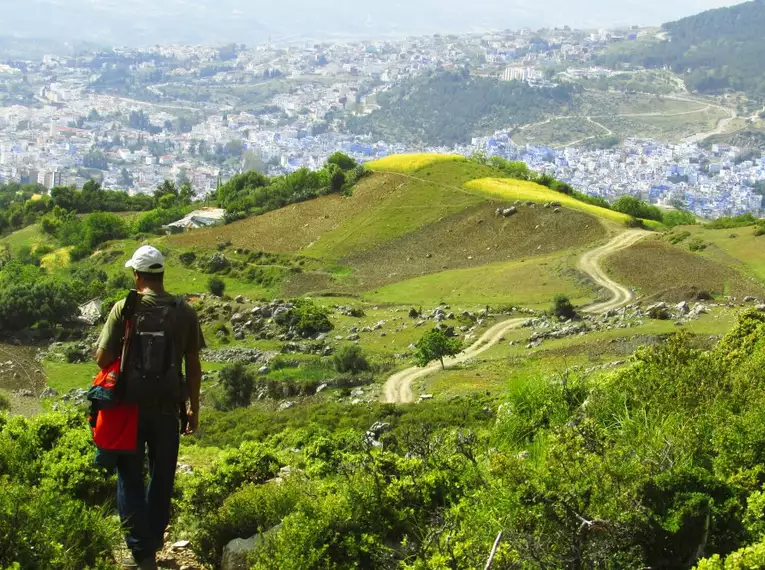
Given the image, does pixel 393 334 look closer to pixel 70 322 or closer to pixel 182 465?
pixel 70 322

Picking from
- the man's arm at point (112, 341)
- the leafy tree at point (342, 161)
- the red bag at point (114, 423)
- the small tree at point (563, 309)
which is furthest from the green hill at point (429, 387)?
the leafy tree at point (342, 161)

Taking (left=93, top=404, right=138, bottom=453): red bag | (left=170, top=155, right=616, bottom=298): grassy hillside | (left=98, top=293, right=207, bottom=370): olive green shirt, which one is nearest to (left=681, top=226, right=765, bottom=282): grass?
(left=170, top=155, right=616, bottom=298): grassy hillside

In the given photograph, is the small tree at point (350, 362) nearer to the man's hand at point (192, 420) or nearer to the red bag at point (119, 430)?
the man's hand at point (192, 420)

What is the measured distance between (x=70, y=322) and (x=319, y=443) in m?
35.0

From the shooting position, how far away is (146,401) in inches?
239

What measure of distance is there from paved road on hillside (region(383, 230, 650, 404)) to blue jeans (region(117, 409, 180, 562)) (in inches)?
677

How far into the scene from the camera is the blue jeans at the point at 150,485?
6.17 meters

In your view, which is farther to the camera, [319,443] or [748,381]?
[748,381]

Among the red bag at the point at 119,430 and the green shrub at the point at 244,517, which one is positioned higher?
the red bag at the point at 119,430

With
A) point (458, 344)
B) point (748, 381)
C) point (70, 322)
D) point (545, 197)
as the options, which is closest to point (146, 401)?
point (748, 381)

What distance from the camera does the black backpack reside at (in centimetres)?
596

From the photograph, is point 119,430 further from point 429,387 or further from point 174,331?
point 429,387

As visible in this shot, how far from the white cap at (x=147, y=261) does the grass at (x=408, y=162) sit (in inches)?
2281

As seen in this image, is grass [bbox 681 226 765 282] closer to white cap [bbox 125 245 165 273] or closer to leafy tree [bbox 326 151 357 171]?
leafy tree [bbox 326 151 357 171]
